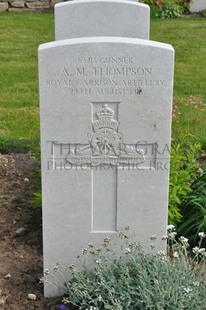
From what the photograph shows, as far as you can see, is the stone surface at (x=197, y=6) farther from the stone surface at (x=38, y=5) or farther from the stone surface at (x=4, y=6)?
the stone surface at (x=4, y=6)

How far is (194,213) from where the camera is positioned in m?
4.52

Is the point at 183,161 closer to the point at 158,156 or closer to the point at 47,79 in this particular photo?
the point at 158,156

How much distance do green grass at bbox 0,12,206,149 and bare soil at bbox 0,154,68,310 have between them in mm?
349

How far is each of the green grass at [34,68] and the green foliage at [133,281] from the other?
1.51 metres

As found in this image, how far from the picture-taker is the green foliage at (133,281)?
327cm

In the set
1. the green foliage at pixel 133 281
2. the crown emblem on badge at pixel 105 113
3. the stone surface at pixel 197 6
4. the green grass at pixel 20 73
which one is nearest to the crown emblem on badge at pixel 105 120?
the crown emblem on badge at pixel 105 113

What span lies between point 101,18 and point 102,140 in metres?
1.91

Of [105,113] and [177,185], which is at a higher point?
[105,113]

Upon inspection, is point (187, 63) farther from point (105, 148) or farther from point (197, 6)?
point (105, 148)

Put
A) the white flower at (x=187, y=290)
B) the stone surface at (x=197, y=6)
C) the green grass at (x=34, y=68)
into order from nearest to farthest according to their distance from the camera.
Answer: the white flower at (x=187, y=290)
the green grass at (x=34, y=68)
the stone surface at (x=197, y=6)

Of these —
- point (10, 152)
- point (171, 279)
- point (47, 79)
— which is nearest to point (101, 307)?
point (171, 279)

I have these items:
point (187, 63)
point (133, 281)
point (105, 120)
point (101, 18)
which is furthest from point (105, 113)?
point (187, 63)

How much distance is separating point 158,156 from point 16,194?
6.20ft

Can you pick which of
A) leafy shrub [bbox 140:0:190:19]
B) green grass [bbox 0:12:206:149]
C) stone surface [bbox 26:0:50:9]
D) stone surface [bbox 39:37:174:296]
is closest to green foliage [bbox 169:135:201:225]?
stone surface [bbox 39:37:174:296]
